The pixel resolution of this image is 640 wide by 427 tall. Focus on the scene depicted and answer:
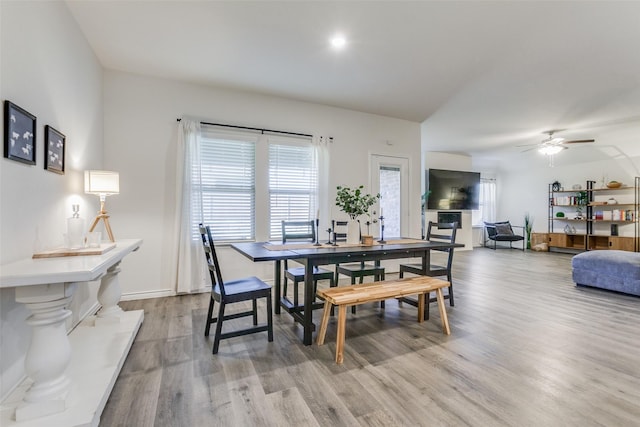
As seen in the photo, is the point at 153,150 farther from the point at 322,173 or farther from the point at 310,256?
the point at 310,256

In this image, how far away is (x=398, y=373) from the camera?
1984 millimetres

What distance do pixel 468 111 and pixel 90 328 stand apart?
5.72 m

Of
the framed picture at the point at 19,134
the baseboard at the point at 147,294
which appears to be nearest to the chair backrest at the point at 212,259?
the framed picture at the point at 19,134

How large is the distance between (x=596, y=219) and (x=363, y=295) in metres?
8.39

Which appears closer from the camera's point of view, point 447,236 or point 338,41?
point 338,41

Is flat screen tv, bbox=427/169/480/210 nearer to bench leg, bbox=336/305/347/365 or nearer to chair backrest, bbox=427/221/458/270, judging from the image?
chair backrest, bbox=427/221/458/270

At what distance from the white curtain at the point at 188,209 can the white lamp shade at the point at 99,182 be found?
39.9 inches

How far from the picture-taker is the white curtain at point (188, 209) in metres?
3.70

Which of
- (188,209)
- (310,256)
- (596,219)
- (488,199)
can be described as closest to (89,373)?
(310,256)

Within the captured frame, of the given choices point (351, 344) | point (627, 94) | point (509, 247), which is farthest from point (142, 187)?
point (509, 247)

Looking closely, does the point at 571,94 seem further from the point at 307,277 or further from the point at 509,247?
the point at 509,247

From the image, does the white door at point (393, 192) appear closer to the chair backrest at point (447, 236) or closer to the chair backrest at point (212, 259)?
the chair backrest at point (447, 236)

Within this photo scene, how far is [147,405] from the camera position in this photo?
1662 mm

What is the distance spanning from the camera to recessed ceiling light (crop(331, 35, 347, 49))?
2916 mm
